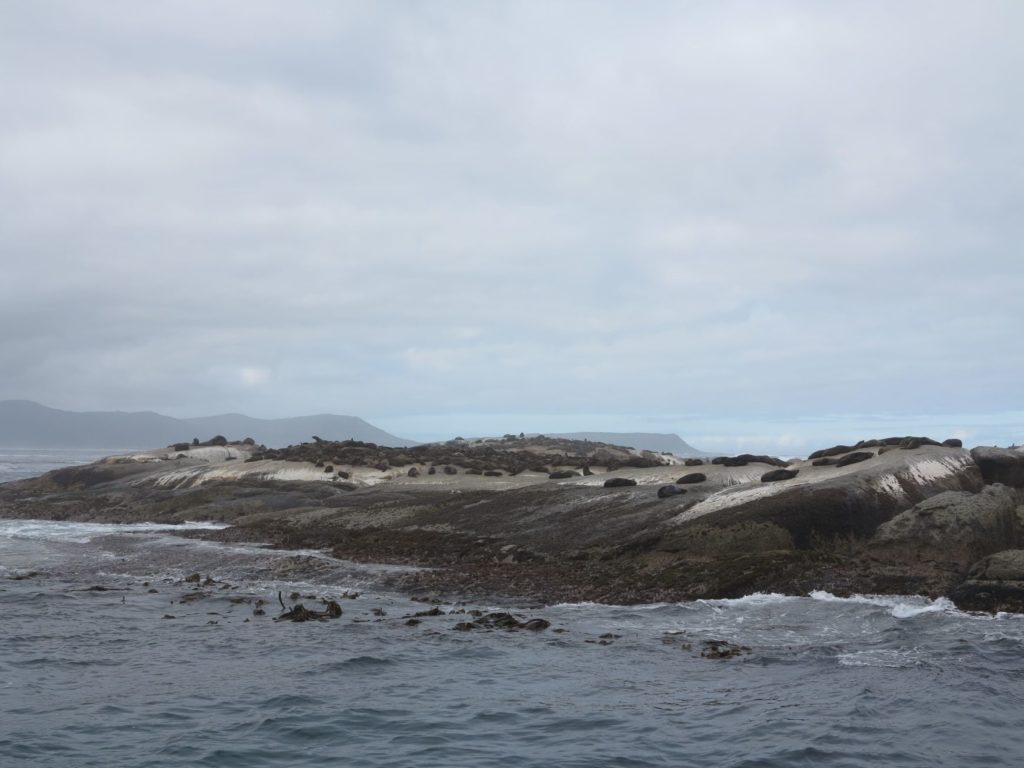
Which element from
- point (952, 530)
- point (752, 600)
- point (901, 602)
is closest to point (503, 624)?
point (752, 600)

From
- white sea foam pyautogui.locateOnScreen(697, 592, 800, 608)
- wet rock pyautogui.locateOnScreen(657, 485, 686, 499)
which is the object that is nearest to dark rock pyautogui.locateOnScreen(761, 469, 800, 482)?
wet rock pyautogui.locateOnScreen(657, 485, 686, 499)

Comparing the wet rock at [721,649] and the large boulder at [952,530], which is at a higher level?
the large boulder at [952,530]

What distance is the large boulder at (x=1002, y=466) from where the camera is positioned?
32.5 metres

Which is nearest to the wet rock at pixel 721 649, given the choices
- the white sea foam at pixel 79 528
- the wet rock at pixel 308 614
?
the wet rock at pixel 308 614

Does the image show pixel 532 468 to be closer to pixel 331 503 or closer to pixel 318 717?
pixel 331 503

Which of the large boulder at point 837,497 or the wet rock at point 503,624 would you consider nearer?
the wet rock at point 503,624

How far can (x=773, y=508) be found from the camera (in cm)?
2756

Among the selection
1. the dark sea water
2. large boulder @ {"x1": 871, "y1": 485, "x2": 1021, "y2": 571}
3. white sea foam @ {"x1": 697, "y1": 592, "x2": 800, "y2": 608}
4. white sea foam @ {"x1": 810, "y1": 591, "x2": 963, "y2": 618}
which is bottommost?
the dark sea water

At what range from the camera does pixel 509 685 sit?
16109 millimetres

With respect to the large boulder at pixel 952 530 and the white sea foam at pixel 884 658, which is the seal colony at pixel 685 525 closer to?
the large boulder at pixel 952 530

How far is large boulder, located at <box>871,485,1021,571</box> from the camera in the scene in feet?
80.8

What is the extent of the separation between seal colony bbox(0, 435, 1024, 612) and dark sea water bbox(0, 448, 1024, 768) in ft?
5.62

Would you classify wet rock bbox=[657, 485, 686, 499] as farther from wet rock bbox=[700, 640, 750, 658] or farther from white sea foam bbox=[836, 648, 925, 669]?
white sea foam bbox=[836, 648, 925, 669]

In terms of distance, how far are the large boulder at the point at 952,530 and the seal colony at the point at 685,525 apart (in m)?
0.04
